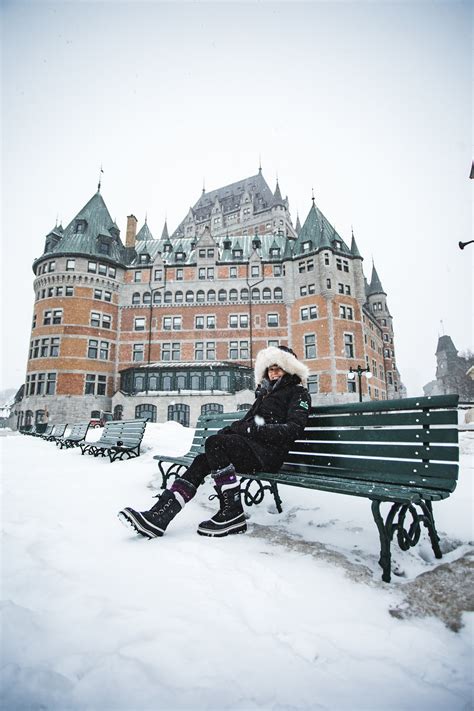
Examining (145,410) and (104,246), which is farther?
(104,246)

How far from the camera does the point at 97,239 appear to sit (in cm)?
3195

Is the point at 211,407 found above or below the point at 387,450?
above

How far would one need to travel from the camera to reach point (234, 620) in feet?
5.68

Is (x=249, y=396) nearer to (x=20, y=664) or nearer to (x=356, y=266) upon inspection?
(x=356, y=266)

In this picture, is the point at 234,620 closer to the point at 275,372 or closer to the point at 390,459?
the point at 390,459

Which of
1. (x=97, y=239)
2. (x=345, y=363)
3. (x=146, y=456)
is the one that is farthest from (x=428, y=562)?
(x=97, y=239)

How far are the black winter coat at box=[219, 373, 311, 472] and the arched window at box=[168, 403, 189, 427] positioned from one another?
23800 mm

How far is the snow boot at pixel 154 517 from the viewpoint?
2.82m

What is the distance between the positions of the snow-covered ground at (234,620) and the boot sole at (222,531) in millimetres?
114

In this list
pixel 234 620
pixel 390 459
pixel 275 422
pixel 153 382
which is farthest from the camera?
pixel 153 382

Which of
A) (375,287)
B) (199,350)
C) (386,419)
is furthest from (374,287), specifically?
(386,419)

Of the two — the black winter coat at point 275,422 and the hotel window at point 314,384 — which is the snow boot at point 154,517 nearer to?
the black winter coat at point 275,422

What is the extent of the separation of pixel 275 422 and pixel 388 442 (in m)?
1.03

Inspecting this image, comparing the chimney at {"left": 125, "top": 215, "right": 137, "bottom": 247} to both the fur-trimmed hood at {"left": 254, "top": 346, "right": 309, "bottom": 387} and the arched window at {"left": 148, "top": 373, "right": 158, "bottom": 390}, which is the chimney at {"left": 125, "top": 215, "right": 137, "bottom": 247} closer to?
the arched window at {"left": 148, "top": 373, "right": 158, "bottom": 390}
